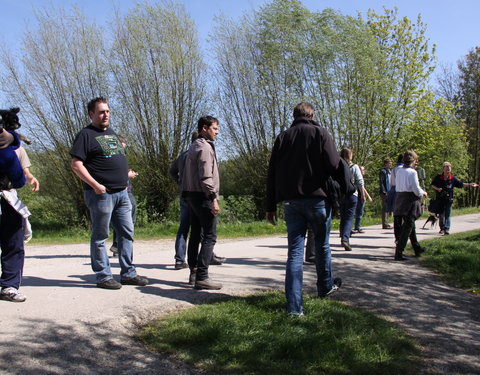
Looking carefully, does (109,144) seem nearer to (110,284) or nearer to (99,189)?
(99,189)

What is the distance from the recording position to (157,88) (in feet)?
58.4

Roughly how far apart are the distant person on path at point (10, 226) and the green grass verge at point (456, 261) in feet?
17.8

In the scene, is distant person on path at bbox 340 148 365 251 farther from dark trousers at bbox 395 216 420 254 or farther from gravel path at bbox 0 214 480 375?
dark trousers at bbox 395 216 420 254

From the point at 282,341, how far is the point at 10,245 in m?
2.85

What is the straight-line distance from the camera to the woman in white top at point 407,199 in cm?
802

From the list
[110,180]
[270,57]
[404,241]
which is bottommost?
[404,241]

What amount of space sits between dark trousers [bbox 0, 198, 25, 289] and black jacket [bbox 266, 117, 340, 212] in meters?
2.66

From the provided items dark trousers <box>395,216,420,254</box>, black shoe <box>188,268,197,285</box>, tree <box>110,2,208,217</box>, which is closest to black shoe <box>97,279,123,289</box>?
black shoe <box>188,268,197,285</box>

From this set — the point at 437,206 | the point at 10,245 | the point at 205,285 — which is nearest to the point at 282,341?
the point at 205,285

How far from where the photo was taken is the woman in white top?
8016 millimetres

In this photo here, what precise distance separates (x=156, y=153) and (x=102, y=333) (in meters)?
14.9

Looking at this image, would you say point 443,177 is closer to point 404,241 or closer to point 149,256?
point 404,241

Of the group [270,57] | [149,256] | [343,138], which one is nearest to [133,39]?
[270,57]

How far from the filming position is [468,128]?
36500 millimetres
